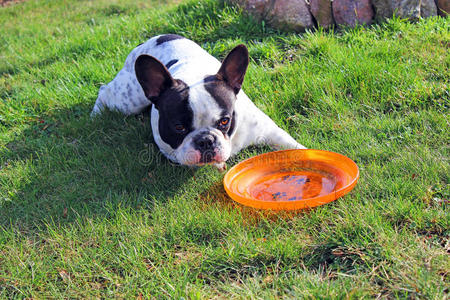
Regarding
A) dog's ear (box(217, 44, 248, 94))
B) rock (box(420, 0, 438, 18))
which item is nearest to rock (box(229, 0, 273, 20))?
rock (box(420, 0, 438, 18))

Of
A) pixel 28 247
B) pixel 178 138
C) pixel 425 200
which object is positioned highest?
pixel 178 138

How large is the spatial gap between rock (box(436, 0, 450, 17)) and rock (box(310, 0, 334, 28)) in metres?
1.31

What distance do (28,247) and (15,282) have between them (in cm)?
34

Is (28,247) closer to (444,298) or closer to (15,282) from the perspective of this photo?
(15,282)

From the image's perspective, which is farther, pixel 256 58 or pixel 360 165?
pixel 256 58

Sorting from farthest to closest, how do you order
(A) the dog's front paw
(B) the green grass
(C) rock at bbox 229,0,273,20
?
(C) rock at bbox 229,0,273,20 < (A) the dog's front paw < (B) the green grass

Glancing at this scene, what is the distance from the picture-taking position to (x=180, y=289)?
2492mm

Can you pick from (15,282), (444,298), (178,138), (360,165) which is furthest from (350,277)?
(15,282)

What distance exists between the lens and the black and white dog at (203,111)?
3291 millimetres

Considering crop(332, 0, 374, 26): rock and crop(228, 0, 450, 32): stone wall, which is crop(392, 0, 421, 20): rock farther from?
crop(332, 0, 374, 26): rock

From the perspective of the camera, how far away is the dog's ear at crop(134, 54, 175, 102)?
339 cm

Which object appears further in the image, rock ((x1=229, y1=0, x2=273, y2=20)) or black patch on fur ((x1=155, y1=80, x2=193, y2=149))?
rock ((x1=229, y1=0, x2=273, y2=20))

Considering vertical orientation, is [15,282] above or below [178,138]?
below

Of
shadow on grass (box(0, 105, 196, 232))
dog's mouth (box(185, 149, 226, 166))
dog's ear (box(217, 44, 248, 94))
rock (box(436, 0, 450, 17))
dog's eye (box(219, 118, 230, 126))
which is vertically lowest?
shadow on grass (box(0, 105, 196, 232))
